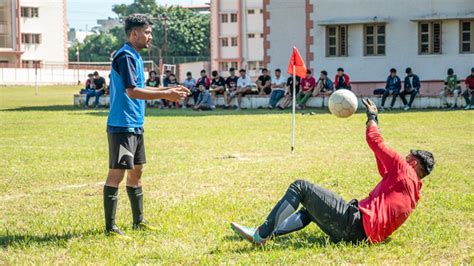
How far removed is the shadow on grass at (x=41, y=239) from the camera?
7328mm

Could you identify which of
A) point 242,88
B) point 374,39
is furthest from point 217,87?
point 374,39

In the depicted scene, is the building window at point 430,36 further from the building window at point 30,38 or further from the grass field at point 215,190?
the building window at point 30,38

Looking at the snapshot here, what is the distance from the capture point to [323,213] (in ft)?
22.6

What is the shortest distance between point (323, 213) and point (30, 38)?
81.4 m

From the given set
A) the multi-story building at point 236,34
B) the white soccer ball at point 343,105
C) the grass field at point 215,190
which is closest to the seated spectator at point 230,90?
the grass field at point 215,190

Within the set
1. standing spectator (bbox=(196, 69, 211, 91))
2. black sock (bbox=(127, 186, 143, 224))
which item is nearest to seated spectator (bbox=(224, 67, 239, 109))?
standing spectator (bbox=(196, 69, 211, 91))

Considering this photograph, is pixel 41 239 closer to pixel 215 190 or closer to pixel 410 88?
pixel 215 190

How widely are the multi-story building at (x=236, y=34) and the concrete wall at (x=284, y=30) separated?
172 feet

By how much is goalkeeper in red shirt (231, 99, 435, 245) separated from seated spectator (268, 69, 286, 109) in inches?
915

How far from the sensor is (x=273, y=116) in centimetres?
2584

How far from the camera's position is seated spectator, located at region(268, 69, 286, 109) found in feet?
99.2

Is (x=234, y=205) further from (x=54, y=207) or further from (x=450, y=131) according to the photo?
(x=450, y=131)

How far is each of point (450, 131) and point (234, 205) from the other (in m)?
11.2

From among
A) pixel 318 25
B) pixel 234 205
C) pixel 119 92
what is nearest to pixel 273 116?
pixel 318 25
